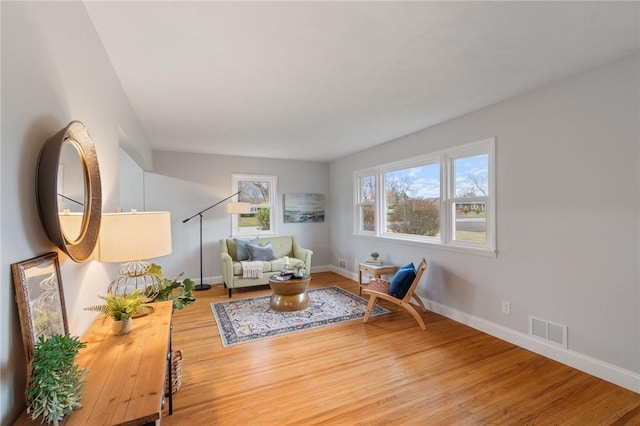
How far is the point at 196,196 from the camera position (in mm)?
5375

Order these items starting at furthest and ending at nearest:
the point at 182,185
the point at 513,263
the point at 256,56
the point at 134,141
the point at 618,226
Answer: the point at 182,185, the point at 134,141, the point at 513,263, the point at 618,226, the point at 256,56

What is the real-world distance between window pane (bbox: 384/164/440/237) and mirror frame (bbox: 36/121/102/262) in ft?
11.8

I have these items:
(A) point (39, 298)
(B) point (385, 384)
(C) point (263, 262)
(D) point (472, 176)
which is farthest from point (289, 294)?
(A) point (39, 298)

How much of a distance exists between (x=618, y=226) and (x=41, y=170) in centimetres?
349

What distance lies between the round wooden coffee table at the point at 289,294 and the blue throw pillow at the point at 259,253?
1140mm

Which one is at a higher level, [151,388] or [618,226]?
[618,226]

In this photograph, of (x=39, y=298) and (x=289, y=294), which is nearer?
(x=39, y=298)

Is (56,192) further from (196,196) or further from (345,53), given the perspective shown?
(196,196)

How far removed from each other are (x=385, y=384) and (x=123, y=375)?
6.07 ft

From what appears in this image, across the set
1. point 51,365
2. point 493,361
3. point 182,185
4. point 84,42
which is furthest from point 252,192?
point 51,365

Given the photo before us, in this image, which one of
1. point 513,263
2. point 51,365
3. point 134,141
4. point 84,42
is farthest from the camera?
point 134,141

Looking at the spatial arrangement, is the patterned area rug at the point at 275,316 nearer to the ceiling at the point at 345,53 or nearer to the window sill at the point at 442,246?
the window sill at the point at 442,246

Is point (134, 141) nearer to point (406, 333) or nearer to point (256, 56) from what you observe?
point (256, 56)

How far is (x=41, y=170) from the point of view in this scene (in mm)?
1055
